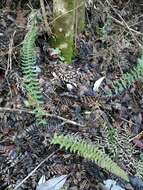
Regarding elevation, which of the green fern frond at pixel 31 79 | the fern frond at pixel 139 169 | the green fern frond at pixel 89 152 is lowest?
the fern frond at pixel 139 169

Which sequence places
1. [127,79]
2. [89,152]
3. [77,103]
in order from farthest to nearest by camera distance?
[127,79] → [77,103] → [89,152]

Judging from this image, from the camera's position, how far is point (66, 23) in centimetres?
349

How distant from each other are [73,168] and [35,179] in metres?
Result: 0.29

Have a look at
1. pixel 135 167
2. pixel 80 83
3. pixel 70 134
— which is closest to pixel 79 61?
pixel 80 83

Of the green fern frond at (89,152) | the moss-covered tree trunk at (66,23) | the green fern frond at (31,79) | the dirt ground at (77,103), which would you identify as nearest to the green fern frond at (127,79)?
the dirt ground at (77,103)

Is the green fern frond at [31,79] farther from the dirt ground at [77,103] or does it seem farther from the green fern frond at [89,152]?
the green fern frond at [89,152]

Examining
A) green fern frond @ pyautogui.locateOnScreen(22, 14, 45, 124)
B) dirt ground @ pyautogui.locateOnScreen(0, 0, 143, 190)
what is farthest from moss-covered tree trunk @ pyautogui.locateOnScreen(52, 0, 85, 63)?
green fern frond @ pyautogui.locateOnScreen(22, 14, 45, 124)

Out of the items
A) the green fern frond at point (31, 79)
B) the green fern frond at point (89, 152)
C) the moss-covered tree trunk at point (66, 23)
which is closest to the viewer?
the green fern frond at point (89, 152)

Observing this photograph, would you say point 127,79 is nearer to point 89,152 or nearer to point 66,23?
point 66,23

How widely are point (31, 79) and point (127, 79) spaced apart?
33.5 inches

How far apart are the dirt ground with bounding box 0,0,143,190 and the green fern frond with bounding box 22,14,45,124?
0.21ft

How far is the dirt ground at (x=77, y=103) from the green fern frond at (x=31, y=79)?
65 millimetres

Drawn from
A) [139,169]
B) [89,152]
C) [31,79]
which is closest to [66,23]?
[31,79]

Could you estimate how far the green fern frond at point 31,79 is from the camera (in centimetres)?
306
